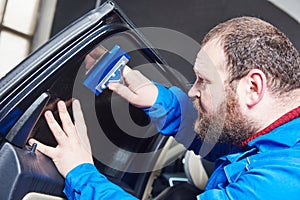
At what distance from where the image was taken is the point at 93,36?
1.15 meters

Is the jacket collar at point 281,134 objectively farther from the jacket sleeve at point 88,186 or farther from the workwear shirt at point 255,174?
the jacket sleeve at point 88,186

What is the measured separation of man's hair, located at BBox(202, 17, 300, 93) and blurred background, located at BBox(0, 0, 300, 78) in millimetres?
1711

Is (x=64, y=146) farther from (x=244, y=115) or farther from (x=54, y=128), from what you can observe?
(x=244, y=115)

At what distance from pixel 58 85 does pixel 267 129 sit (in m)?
0.55

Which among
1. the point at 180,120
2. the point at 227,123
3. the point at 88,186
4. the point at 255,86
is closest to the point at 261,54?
the point at 255,86

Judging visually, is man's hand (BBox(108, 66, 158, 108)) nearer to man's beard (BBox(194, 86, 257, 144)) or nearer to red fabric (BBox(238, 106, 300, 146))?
man's beard (BBox(194, 86, 257, 144))

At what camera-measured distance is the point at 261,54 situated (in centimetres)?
124

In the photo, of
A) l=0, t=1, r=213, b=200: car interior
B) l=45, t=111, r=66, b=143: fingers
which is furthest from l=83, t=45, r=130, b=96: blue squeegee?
l=45, t=111, r=66, b=143: fingers

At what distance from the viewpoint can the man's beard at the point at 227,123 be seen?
128 centimetres

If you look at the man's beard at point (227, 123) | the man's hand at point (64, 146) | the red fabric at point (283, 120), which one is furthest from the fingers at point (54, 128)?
the red fabric at point (283, 120)

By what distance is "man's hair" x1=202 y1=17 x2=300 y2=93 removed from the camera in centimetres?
124

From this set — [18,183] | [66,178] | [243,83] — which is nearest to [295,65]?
[243,83]

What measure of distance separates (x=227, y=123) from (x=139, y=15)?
195 cm

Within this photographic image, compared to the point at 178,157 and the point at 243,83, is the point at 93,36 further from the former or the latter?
the point at 178,157
